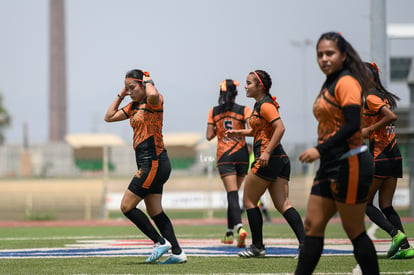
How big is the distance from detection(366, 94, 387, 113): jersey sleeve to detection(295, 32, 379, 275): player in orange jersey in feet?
9.30

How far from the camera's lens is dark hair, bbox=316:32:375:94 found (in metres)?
5.50

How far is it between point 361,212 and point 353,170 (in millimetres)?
324

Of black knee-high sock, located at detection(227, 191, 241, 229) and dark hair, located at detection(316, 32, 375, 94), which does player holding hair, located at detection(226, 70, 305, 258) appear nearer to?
black knee-high sock, located at detection(227, 191, 241, 229)

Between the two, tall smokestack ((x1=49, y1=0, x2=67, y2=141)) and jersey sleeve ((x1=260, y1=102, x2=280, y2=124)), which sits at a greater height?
tall smokestack ((x1=49, y1=0, x2=67, y2=141))

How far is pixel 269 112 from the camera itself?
28.2ft

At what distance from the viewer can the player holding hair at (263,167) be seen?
8.59 m

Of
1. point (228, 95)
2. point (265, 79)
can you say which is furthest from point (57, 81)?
point (265, 79)

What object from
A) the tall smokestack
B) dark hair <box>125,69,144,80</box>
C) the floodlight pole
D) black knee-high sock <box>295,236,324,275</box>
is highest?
the tall smokestack

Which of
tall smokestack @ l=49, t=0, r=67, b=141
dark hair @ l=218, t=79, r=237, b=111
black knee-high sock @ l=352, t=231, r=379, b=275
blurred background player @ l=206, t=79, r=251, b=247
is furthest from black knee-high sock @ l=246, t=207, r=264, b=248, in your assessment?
tall smokestack @ l=49, t=0, r=67, b=141

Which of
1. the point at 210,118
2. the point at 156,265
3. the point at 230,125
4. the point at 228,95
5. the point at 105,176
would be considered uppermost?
the point at 228,95

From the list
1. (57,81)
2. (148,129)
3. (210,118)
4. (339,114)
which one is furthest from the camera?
(57,81)

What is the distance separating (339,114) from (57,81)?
90371 mm

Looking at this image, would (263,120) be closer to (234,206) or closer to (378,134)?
(378,134)

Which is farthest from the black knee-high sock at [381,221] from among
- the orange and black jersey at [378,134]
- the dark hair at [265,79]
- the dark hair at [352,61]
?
the dark hair at [352,61]
